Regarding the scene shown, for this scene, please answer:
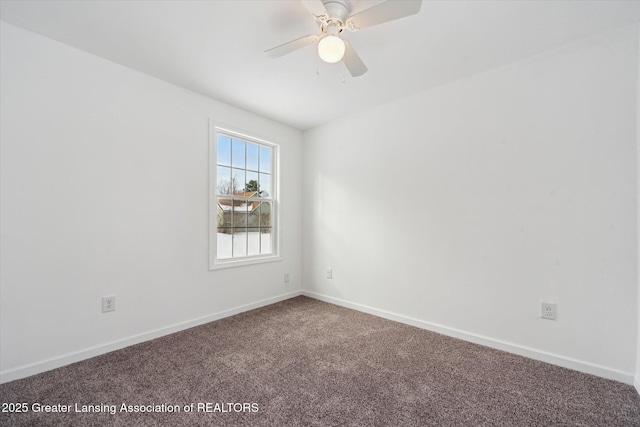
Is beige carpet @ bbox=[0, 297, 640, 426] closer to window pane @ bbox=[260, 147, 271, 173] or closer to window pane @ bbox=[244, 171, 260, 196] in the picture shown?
window pane @ bbox=[244, 171, 260, 196]

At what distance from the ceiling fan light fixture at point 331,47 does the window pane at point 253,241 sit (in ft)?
7.88

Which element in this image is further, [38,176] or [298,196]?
[298,196]

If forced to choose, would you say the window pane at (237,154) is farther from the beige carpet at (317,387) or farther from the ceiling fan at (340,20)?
the beige carpet at (317,387)

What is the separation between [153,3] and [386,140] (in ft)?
7.65

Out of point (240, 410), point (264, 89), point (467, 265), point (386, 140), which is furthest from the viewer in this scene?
point (386, 140)

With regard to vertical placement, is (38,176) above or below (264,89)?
below

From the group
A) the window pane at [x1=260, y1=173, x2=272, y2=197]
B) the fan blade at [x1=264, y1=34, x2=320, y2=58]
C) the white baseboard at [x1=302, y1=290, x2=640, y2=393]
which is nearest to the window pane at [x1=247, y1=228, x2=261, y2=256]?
the window pane at [x1=260, y1=173, x2=272, y2=197]

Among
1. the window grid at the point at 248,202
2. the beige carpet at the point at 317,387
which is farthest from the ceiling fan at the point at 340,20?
the beige carpet at the point at 317,387

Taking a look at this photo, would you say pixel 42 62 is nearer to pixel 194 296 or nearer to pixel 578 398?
pixel 194 296

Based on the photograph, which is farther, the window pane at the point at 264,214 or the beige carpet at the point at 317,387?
the window pane at the point at 264,214

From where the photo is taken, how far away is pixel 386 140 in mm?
3207

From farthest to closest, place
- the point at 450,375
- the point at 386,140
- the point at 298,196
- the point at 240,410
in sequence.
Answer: the point at 298,196 → the point at 386,140 → the point at 450,375 → the point at 240,410

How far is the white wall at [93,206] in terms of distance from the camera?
6.45 ft

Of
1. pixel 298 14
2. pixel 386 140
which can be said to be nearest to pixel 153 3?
pixel 298 14
